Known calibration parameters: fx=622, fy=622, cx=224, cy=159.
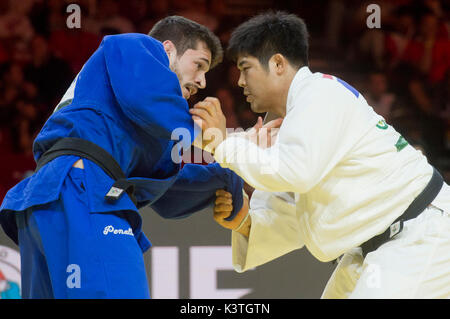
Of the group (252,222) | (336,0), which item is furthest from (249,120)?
(252,222)

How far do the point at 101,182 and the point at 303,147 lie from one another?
85cm

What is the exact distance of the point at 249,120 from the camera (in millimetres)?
5648

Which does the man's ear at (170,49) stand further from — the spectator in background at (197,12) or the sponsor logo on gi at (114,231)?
the spectator in background at (197,12)

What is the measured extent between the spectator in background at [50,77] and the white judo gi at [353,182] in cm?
322

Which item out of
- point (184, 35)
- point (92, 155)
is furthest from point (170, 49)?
point (92, 155)

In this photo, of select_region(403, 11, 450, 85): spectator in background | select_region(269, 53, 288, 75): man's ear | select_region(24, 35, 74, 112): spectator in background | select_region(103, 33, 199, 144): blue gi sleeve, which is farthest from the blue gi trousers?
select_region(403, 11, 450, 85): spectator in background

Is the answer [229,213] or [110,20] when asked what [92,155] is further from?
[110,20]

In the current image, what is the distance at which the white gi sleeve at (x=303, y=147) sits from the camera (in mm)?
2633

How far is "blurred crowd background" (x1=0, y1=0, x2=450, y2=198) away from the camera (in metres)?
5.66

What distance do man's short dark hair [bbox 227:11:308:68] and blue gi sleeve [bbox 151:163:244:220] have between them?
2.09ft

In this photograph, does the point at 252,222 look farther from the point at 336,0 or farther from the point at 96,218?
the point at 336,0

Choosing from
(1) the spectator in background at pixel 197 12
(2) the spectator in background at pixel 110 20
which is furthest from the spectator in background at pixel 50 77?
(1) the spectator in background at pixel 197 12

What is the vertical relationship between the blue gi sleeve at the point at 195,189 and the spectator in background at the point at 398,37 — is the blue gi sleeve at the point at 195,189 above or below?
below

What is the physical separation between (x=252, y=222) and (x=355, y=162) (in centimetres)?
83
